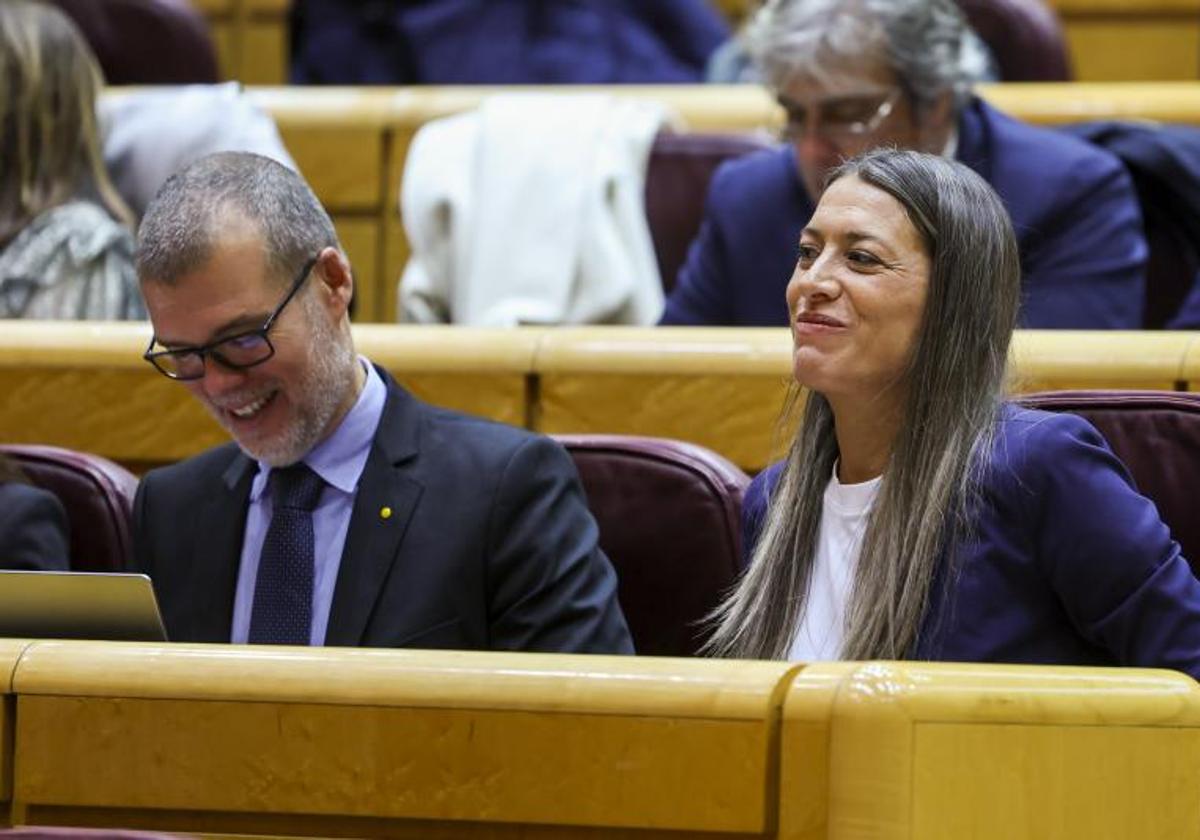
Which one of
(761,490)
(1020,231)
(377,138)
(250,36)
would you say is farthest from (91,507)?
(250,36)

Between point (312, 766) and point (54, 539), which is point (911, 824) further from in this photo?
point (54, 539)

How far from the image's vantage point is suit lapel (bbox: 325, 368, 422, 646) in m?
0.88

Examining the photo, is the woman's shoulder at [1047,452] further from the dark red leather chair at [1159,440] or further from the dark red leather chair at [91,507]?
the dark red leather chair at [91,507]

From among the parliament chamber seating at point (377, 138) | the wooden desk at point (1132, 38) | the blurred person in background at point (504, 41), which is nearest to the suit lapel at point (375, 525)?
the parliament chamber seating at point (377, 138)

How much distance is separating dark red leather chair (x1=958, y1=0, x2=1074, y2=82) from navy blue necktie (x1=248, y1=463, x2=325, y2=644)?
80 cm

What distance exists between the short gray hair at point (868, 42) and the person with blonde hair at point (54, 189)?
37cm

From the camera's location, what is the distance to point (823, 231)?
2.70 ft

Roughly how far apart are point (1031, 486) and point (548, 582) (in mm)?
200

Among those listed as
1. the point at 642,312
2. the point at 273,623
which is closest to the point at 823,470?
the point at 273,623

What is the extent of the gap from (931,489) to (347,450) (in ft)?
0.84

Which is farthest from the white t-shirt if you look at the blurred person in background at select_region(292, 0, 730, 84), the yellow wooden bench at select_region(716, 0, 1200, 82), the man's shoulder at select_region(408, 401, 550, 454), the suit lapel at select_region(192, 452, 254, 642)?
the yellow wooden bench at select_region(716, 0, 1200, 82)

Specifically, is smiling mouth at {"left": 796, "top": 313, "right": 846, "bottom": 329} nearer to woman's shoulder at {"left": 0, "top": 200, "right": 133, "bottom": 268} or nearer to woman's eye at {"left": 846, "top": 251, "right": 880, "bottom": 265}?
woman's eye at {"left": 846, "top": 251, "right": 880, "bottom": 265}

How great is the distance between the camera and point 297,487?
909 millimetres

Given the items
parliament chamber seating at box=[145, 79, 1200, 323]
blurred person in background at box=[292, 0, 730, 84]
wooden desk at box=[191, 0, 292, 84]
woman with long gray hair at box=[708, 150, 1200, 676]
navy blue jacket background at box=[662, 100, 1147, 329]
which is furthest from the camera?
wooden desk at box=[191, 0, 292, 84]
